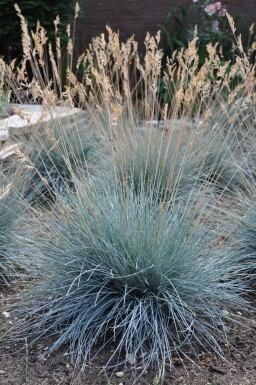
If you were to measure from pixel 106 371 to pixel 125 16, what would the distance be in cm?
745

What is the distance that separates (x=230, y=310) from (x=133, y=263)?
612mm

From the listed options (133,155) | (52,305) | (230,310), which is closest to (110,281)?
(52,305)

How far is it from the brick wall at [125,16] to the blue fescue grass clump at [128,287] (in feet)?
20.8

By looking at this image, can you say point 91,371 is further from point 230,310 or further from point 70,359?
point 230,310

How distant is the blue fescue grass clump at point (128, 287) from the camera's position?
99.7 inches

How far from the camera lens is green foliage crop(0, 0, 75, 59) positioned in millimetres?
6953

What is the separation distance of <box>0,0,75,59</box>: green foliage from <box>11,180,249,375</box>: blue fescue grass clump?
4741 mm

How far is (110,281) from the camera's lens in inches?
105

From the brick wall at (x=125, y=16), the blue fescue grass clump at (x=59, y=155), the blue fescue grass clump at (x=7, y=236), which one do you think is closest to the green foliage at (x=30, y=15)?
the brick wall at (x=125, y=16)

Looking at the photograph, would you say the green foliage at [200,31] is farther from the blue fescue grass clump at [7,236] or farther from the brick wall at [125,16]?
the blue fescue grass clump at [7,236]

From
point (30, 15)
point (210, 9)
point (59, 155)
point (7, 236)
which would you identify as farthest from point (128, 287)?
point (210, 9)

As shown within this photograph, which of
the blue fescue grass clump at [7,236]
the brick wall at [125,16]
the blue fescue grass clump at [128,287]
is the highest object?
the blue fescue grass clump at [128,287]

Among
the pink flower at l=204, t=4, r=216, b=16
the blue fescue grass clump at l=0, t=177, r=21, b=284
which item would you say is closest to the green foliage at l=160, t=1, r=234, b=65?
the pink flower at l=204, t=4, r=216, b=16

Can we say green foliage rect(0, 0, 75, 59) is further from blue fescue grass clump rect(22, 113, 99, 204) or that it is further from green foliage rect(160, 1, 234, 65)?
blue fescue grass clump rect(22, 113, 99, 204)
